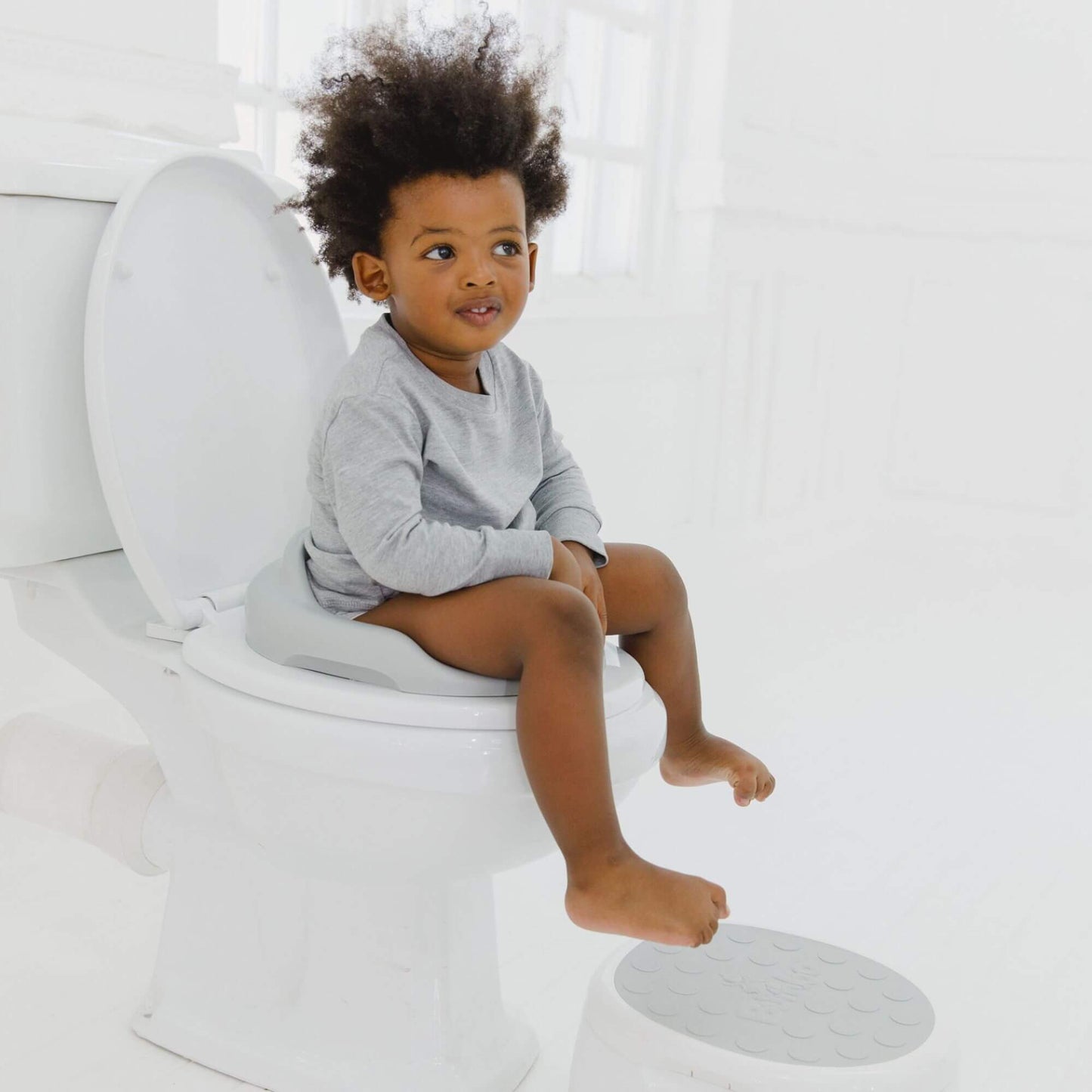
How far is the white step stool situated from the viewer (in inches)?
34.3

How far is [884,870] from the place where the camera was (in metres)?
1.50

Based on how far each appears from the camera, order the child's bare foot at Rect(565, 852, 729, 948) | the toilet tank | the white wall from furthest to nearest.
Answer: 1. the white wall
2. the toilet tank
3. the child's bare foot at Rect(565, 852, 729, 948)

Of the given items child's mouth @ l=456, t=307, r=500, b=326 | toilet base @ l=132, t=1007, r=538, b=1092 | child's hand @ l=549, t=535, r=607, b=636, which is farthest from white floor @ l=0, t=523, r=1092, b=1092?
child's mouth @ l=456, t=307, r=500, b=326

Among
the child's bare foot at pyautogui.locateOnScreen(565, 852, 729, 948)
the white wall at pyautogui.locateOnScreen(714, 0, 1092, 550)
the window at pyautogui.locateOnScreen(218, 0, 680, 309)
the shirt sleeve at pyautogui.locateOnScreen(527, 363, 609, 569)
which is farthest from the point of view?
the white wall at pyautogui.locateOnScreen(714, 0, 1092, 550)

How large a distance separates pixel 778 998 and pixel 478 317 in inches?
22.0

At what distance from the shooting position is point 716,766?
112 centimetres

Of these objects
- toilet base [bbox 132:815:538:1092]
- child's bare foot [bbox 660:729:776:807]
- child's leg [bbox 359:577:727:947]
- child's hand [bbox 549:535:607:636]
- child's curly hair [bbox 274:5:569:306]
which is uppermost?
child's curly hair [bbox 274:5:569:306]

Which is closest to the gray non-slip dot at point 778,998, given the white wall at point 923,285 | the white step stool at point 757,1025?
the white step stool at point 757,1025

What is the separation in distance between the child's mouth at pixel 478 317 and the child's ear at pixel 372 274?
79 millimetres

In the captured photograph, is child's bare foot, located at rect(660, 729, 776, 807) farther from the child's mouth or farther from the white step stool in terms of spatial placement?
the child's mouth

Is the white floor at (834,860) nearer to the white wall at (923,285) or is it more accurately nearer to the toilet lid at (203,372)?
the toilet lid at (203,372)

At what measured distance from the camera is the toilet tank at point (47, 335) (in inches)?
38.6

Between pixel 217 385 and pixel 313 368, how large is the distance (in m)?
0.12

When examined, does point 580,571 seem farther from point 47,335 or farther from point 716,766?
point 47,335
